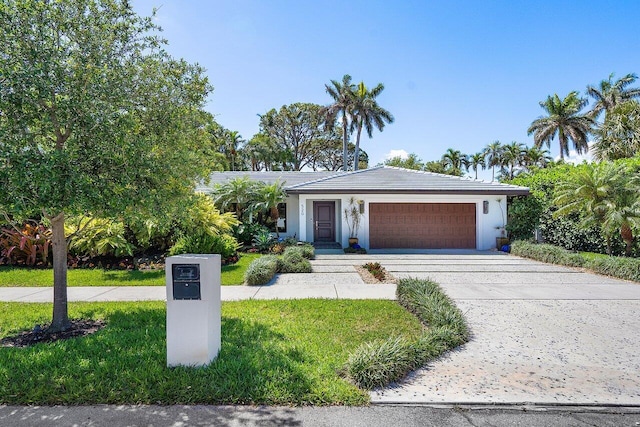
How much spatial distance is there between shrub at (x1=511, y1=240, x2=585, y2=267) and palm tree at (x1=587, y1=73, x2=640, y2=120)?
1017 inches

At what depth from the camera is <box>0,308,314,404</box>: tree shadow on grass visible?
9.77ft

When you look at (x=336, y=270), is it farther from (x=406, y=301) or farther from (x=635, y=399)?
(x=635, y=399)

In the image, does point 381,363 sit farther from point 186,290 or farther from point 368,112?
point 368,112

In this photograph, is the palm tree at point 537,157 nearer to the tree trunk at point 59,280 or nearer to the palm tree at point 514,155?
the palm tree at point 514,155

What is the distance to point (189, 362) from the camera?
3.49 m

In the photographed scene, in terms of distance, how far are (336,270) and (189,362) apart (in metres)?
6.78

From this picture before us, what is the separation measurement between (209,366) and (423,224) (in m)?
13.4

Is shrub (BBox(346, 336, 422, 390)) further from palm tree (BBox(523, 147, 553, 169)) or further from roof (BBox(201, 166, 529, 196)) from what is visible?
palm tree (BBox(523, 147, 553, 169))

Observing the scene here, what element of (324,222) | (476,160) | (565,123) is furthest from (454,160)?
(324,222)

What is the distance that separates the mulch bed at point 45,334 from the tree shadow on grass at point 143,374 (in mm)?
407

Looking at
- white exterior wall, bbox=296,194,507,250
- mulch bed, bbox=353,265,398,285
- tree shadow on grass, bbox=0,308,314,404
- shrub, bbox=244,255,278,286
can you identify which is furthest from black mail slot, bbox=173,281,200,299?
white exterior wall, bbox=296,194,507,250

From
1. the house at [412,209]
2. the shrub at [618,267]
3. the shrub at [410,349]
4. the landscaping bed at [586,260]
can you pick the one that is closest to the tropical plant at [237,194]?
the house at [412,209]

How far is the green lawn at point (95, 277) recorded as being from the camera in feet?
26.8

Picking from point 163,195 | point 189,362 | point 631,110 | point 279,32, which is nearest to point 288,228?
point 279,32
